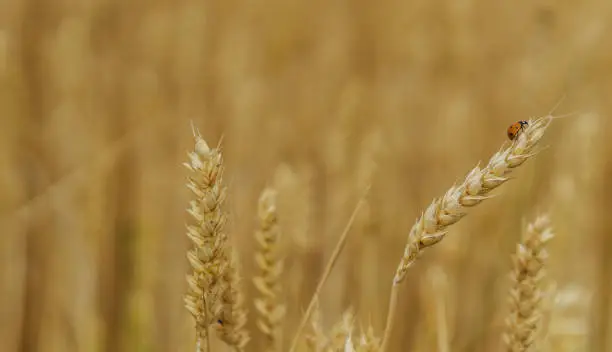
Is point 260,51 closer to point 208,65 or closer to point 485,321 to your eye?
point 208,65

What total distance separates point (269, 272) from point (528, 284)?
208 mm

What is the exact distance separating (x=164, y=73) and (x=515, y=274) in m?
1.40

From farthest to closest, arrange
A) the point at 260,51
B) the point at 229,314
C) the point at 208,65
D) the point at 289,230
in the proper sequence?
the point at 260,51 < the point at 208,65 < the point at 289,230 < the point at 229,314

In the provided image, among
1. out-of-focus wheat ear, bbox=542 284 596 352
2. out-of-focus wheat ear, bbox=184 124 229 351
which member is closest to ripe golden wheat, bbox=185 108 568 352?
out-of-focus wheat ear, bbox=184 124 229 351

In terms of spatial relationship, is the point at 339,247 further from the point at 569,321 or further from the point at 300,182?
the point at 300,182

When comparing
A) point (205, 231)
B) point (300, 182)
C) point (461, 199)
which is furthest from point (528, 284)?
point (300, 182)

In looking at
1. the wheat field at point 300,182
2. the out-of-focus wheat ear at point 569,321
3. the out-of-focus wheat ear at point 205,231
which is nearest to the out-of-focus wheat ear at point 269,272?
the wheat field at point 300,182

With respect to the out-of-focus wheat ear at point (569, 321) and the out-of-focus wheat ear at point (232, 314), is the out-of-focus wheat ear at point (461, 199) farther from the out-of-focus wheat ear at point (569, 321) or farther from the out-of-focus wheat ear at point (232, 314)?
the out-of-focus wheat ear at point (569, 321)

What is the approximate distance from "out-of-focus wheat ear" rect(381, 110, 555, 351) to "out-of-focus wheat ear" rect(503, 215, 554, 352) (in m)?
0.09

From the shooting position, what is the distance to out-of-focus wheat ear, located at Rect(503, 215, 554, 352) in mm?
523

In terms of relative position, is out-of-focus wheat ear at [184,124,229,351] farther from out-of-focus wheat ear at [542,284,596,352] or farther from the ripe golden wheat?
out-of-focus wheat ear at [542,284,596,352]

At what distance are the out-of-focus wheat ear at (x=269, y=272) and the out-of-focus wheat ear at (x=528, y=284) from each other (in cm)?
19

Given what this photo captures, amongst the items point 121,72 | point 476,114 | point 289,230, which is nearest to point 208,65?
point 121,72

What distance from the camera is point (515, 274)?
21.3 inches
